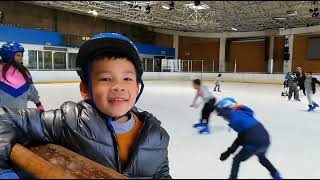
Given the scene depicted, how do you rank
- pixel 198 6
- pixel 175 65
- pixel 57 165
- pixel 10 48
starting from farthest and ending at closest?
pixel 10 48
pixel 175 65
pixel 57 165
pixel 198 6

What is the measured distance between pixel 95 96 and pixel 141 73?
0.10 meters

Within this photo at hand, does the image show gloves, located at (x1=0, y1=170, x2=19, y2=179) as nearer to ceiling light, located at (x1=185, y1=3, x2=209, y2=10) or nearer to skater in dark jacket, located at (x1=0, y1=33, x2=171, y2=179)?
skater in dark jacket, located at (x1=0, y1=33, x2=171, y2=179)

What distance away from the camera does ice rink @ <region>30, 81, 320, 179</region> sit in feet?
1.34

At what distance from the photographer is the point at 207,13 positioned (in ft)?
1.34

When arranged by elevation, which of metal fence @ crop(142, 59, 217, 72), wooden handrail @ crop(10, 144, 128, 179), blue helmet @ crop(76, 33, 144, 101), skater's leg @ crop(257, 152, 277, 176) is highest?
blue helmet @ crop(76, 33, 144, 101)

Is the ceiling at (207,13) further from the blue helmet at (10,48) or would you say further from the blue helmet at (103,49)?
the blue helmet at (10,48)

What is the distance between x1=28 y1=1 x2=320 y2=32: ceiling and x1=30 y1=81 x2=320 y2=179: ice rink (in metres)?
0.10

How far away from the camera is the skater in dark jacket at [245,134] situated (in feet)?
1.12

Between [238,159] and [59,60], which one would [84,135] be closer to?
[59,60]

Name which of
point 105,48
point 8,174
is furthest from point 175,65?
point 8,174

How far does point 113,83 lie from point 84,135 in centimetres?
19

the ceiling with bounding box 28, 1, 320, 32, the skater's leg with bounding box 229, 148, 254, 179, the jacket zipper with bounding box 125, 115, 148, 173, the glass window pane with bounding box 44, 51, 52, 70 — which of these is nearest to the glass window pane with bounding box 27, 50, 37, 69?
the glass window pane with bounding box 44, 51, 52, 70

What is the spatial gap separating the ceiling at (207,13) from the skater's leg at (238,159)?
17 centimetres

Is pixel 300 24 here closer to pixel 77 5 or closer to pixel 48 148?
pixel 77 5
